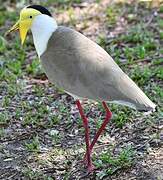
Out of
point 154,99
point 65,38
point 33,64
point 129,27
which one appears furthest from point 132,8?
point 65,38

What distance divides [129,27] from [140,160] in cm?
281

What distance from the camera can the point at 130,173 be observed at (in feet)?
13.1

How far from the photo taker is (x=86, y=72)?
3965 millimetres

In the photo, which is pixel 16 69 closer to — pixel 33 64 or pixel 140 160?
pixel 33 64

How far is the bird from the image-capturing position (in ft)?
12.8

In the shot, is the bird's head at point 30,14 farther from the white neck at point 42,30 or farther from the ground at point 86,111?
the ground at point 86,111

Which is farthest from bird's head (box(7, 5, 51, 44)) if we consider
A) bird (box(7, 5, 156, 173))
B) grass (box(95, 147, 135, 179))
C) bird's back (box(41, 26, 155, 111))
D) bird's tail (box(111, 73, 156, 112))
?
grass (box(95, 147, 135, 179))

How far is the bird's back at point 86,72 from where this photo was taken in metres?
3.90

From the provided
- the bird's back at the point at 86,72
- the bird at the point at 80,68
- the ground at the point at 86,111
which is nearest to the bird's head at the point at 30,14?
the bird at the point at 80,68

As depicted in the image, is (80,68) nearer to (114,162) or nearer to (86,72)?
(86,72)

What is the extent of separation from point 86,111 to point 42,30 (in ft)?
3.90

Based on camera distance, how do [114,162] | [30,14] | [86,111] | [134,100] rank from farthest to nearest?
1. [86,111]
2. [30,14]
3. [114,162]
4. [134,100]

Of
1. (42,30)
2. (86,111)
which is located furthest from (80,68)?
(86,111)

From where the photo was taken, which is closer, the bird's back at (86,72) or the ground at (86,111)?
the bird's back at (86,72)
